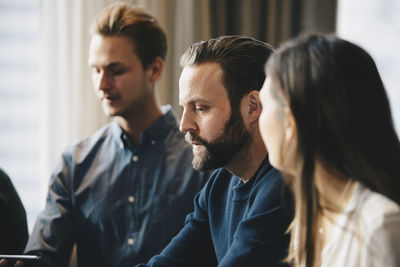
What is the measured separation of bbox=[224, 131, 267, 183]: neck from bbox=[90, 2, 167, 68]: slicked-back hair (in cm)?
83

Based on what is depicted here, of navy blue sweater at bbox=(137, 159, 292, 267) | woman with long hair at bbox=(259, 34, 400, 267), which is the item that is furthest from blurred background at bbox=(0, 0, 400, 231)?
woman with long hair at bbox=(259, 34, 400, 267)

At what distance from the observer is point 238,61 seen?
1.37 meters

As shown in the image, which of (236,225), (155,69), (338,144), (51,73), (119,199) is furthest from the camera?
(51,73)

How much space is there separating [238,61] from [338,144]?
482mm

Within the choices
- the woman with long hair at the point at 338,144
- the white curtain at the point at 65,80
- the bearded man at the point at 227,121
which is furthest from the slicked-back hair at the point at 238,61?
the white curtain at the point at 65,80

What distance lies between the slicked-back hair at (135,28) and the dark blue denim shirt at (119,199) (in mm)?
262

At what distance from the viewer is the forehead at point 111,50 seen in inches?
78.4

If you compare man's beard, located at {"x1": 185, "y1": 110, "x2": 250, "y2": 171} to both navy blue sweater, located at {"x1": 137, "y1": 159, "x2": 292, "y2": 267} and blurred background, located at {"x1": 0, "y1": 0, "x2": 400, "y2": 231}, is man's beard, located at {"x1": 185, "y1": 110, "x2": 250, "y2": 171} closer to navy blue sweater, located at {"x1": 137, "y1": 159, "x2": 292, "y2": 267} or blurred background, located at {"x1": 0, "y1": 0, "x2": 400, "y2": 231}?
navy blue sweater, located at {"x1": 137, "y1": 159, "x2": 292, "y2": 267}

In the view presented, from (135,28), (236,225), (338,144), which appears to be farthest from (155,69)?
(338,144)

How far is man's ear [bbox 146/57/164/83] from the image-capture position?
82.3 inches

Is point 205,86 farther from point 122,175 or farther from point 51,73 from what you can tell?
point 51,73

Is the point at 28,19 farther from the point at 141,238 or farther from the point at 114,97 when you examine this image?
the point at 141,238

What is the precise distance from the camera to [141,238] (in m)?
1.92

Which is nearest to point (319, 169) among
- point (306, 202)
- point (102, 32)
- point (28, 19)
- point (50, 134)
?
point (306, 202)
